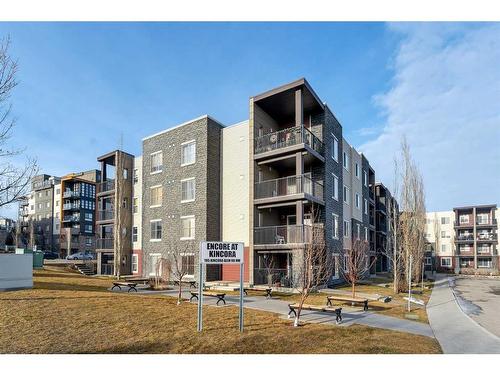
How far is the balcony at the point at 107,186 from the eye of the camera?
35.5 meters

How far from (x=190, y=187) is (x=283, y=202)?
867cm

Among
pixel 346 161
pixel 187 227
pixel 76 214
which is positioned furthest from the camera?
pixel 76 214

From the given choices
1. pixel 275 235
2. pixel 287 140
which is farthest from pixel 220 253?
pixel 287 140

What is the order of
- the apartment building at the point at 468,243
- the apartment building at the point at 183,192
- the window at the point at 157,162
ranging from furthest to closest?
the apartment building at the point at 468,243 → the window at the point at 157,162 → the apartment building at the point at 183,192

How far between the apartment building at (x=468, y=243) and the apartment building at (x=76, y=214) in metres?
68.9

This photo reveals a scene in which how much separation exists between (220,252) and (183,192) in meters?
18.9

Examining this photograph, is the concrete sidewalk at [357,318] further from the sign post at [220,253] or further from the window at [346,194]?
the window at [346,194]

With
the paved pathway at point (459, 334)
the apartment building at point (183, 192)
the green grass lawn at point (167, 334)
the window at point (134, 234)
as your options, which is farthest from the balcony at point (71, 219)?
the paved pathway at point (459, 334)

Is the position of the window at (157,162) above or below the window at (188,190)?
above

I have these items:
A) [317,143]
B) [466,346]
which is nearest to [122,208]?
[317,143]

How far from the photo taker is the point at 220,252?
10867mm

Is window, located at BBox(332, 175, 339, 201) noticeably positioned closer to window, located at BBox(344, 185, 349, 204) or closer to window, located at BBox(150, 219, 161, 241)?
window, located at BBox(344, 185, 349, 204)

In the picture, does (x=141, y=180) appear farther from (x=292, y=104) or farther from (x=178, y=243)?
(x=292, y=104)

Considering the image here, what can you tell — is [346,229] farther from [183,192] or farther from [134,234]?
[134,234]
